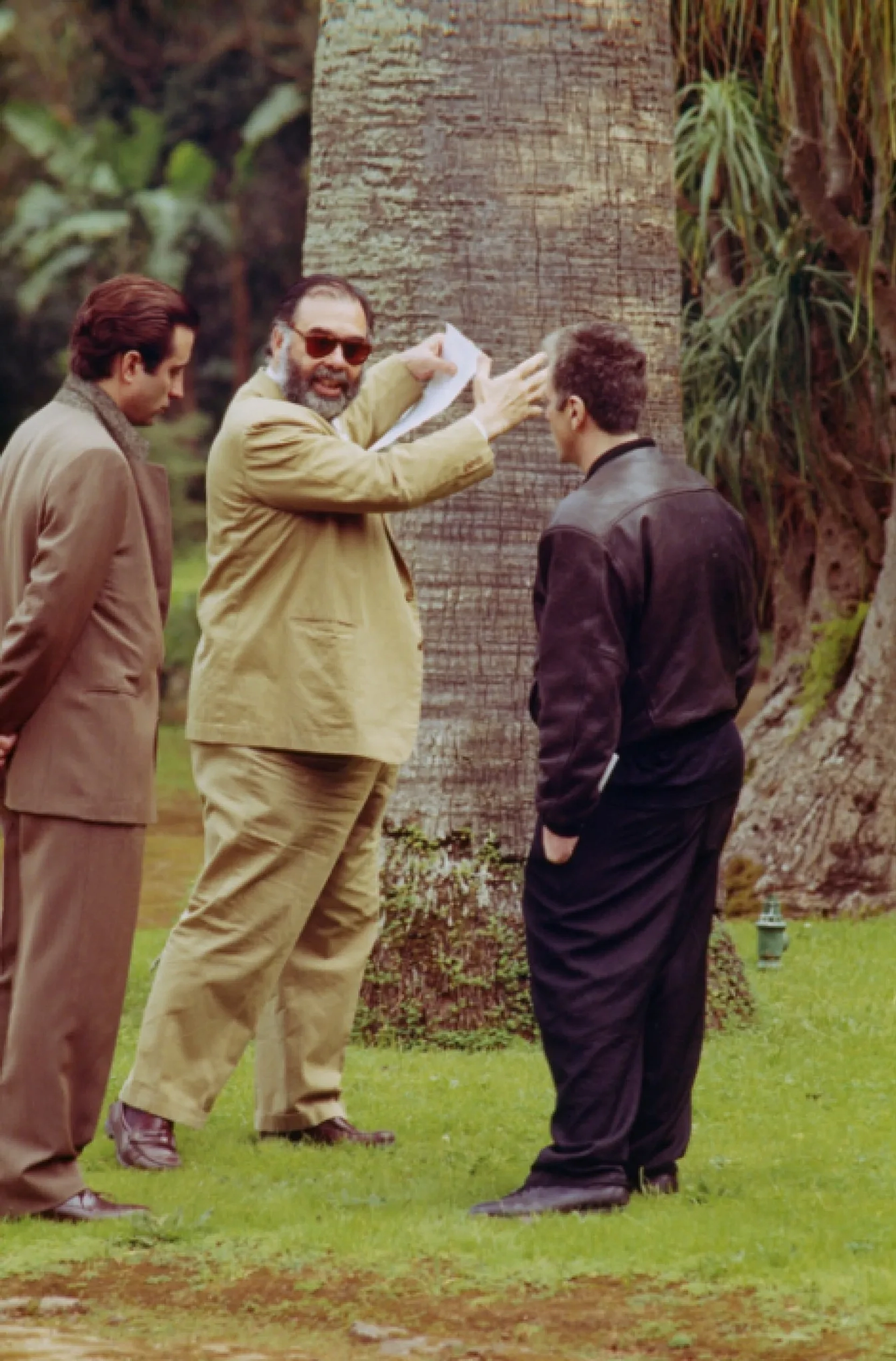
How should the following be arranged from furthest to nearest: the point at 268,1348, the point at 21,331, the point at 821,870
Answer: the point at 21,331, the point at 821,870, the point at 268,1348

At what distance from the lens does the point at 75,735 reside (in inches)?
196

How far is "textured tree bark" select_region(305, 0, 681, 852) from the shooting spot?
736 cm

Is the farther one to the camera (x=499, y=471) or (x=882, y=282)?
(x=882, y=282)

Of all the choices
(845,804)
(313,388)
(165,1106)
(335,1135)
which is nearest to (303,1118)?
(335,1135)

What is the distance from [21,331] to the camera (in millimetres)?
38438

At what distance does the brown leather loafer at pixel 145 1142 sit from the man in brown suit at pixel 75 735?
0.55 meters

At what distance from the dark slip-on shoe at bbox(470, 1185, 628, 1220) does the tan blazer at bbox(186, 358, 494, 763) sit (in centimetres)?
118

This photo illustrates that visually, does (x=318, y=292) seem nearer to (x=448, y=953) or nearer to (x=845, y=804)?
(x=448, y=953)

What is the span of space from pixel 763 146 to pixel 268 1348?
8.01 m

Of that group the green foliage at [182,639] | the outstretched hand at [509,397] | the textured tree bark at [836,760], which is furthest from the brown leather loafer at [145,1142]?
the green foliage at [182,639]

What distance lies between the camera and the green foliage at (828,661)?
11.0 m

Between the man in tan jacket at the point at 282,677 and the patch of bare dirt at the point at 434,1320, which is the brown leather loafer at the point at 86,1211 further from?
the man in tan jacket at the point at 282,677

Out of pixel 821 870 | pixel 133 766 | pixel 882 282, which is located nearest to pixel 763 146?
pixel 882 282

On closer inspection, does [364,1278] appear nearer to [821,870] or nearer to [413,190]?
[413,190]
